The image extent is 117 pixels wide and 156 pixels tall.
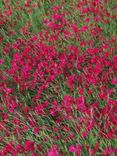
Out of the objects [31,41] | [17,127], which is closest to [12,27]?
[31,41]

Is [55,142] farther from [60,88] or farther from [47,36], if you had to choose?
[47,36]

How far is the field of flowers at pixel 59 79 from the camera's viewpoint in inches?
102

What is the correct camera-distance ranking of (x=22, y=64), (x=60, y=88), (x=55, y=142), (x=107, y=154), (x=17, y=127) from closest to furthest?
(x=107, y=154) → (x=55, y=142) → (x=17, y=127) → (x=60, y=88) → (x=22, y=64)

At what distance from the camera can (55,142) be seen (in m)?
2.64

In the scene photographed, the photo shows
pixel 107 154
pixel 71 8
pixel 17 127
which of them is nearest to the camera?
pixel 107 154

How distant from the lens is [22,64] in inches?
135

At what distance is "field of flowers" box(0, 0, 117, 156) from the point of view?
258cm

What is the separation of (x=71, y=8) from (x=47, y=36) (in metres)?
0.69

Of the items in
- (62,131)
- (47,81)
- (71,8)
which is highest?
(71,8)

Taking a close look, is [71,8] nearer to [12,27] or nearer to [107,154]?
[12,27]

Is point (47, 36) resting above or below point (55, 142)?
above

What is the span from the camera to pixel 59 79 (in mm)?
3264

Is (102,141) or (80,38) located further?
(80,38)

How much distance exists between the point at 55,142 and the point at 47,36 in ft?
4.93
